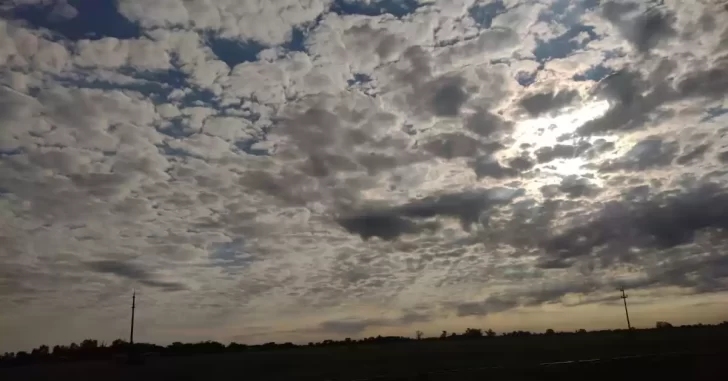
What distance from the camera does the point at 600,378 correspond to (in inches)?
1720

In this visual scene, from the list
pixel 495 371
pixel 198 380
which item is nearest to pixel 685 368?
pixel 495 371

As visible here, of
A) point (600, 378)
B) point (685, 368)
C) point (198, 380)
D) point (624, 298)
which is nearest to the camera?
A: point (600, 378)

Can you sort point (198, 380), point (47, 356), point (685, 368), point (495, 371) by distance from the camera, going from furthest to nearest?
point (47, 356) < point (198, 380) < point (495, 371) < point (685, 368)

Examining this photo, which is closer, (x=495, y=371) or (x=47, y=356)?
(x=495, y=371)

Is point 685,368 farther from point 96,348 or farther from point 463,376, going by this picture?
point 96,348

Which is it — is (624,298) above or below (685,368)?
above

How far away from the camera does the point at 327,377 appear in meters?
55.0

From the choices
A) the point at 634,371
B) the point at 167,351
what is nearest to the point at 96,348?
the point at 167,351

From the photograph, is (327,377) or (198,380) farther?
(198,380)

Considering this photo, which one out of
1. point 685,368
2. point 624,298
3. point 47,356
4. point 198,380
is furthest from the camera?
point 624,298

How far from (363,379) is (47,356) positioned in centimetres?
11648

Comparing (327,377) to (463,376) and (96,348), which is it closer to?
(463,376)

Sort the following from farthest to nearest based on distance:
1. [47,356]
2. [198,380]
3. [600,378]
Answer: [47,356]
[198,380]
[600,378]

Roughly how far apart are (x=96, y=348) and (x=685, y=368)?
148 metres
